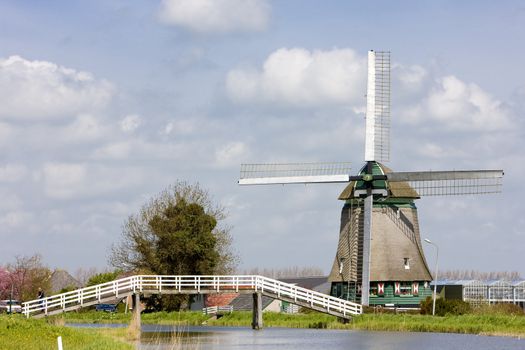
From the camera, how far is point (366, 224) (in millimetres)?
55625

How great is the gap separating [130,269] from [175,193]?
17.9 feet

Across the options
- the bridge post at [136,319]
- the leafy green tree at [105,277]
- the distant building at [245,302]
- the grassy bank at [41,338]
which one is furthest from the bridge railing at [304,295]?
the leafy green tree at [105,277]

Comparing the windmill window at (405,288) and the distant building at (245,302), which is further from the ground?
the windmill window at (405,288)

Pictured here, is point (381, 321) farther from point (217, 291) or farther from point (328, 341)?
point (328, 341)

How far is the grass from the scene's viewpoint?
141 feet

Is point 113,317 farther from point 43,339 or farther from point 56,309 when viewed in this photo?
point 43,339

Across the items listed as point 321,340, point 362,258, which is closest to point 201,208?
point 362,258

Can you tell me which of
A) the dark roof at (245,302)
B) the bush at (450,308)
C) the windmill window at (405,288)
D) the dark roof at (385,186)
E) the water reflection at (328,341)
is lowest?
the water reflection at (328,341)

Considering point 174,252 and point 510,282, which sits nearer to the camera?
point 174,252

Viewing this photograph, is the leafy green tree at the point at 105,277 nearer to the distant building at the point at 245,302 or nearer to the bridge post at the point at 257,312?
the distant building at the point at 245,302

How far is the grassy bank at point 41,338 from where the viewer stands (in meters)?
27.9

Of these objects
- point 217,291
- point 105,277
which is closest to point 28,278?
point 105,277

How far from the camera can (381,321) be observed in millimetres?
47969

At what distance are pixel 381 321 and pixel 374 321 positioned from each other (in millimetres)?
519
